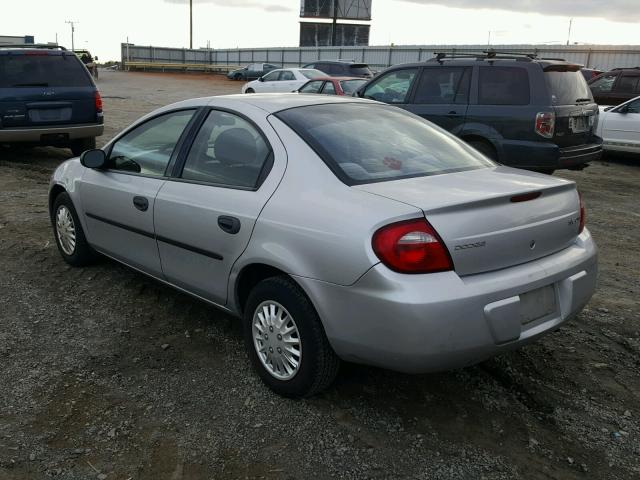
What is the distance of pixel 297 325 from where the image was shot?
3084 mm

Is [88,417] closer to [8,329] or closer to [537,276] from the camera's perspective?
[8,329]

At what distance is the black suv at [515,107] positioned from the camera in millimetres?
7879

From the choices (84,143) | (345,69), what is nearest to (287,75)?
(345,69)

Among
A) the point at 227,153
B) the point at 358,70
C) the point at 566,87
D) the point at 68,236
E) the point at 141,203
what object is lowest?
the point at 68,236

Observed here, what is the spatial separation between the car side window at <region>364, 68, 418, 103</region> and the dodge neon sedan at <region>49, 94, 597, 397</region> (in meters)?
5.25

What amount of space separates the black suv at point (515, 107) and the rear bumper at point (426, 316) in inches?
211

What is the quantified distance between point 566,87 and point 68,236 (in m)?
6.36

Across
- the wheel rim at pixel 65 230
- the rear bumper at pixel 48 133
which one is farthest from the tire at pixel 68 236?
the rear bumper at pixel 48 133

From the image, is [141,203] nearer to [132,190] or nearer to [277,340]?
[132,190]

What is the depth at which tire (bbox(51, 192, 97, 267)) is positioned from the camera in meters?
5.00

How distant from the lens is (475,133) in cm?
830

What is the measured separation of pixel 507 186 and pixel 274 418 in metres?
1.66

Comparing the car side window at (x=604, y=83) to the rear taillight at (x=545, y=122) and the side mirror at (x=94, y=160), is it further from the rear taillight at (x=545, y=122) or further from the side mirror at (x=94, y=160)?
the side mirror at (x=94, y=160)

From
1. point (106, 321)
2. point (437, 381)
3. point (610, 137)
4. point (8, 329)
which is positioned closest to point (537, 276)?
point (437, 381)
